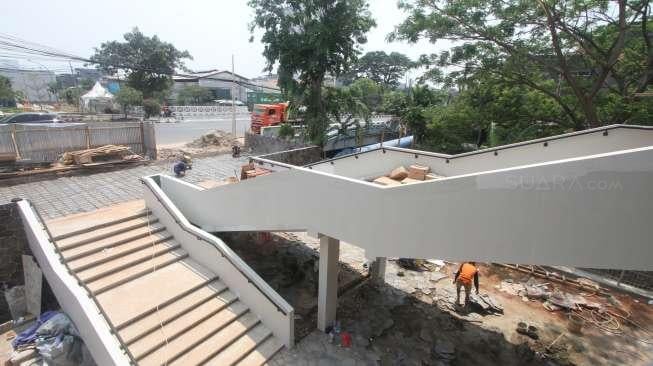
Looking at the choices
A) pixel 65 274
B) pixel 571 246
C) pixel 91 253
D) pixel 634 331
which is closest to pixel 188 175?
pixel 91 253

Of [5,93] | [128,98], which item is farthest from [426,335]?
[5,93]

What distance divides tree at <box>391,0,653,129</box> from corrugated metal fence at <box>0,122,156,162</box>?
1115 cm

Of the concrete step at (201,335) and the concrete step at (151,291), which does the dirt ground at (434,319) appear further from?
the concrete step at (151,291)

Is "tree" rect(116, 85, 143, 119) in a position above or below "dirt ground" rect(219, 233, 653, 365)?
above

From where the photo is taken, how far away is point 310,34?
11984mm

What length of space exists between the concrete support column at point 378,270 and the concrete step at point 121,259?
504 cm

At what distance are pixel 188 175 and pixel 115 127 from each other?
4036mm

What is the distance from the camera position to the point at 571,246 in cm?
329

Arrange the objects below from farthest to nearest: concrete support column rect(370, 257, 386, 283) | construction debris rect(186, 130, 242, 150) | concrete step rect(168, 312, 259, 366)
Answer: construction debris rect(186, 130, 242, 150)
concrete support column rect(370, 257, 386, 283)
concrete step rect(168, 312, 259, 366)

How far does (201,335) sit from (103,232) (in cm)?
361

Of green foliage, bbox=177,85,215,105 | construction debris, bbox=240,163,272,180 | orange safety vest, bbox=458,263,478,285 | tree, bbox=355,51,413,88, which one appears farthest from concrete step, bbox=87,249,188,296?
tree, bbox=355,51,413,88

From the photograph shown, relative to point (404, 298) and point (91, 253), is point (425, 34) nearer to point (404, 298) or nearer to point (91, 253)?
point (404, 298)

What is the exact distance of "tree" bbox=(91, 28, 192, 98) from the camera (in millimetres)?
39250

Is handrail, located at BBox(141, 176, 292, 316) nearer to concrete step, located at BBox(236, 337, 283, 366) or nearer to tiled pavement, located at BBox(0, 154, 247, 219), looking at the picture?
concrete step, located at BBox(236, 337, 283, 366)
